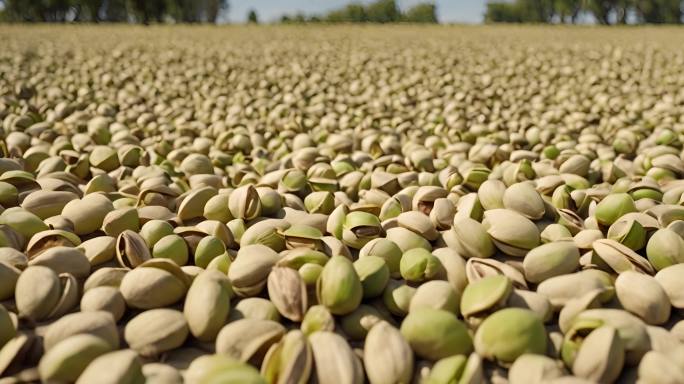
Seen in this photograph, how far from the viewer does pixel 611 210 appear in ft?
7.89

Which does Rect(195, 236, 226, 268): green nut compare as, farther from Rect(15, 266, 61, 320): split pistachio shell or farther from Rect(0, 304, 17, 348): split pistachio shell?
Rect(0, 304, 17, 348): split pistachio shell

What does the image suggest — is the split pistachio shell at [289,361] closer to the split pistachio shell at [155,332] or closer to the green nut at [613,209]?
Result: the split pistachio shell at [155,332]

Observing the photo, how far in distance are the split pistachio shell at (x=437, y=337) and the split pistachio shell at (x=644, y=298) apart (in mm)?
633

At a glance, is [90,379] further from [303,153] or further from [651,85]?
[651,85]

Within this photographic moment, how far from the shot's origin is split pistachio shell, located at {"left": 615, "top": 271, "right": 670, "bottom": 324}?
1771 millimetres

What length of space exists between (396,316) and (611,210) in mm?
1239

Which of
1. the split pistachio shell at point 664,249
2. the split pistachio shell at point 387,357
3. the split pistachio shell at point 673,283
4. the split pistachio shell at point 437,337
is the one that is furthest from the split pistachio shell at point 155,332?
the split pistachio shell at point 664,249

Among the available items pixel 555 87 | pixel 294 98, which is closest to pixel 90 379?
pixel 294 98

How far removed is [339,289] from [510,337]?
1.87 feet

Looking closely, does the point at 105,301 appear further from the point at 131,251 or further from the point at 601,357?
the point at 601,357

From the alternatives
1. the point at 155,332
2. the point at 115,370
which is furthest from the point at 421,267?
the point at 115,370

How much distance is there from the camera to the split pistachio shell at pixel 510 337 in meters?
1.57

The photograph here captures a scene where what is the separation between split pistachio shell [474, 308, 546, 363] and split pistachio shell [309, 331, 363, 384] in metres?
0.40

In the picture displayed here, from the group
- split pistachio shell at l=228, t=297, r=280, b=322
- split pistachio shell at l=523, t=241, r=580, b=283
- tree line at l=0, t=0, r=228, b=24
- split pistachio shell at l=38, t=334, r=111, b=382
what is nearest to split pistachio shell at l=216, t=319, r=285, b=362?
split pistachio shell at l=228, t=297, r=280, b=322
